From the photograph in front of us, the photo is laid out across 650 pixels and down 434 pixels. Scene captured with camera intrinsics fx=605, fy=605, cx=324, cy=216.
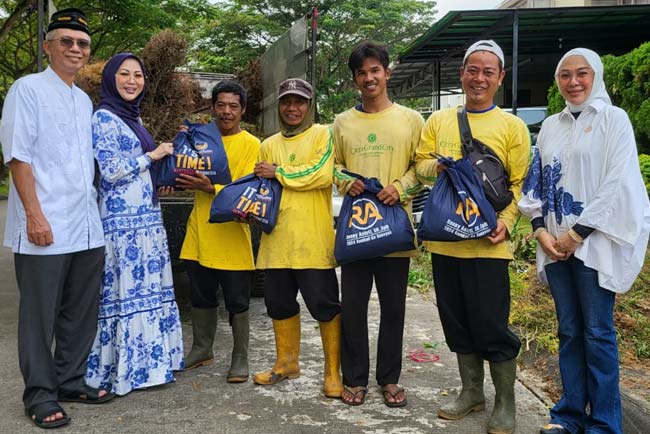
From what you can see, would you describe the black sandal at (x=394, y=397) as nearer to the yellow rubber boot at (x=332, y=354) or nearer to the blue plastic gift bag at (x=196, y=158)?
the yellow rubber boot at (x=332, y=354)

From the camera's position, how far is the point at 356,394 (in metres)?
3.23

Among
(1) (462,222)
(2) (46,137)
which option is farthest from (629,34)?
(2) (46,137)

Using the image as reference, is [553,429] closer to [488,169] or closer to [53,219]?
[488,169]

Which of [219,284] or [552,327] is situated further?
[552,327]

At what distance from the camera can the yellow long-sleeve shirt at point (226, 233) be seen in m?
3.48

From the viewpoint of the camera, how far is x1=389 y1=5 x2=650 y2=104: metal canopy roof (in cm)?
1057

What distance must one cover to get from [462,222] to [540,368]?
158 cm

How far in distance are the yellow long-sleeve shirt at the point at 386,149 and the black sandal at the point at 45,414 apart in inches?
69.8

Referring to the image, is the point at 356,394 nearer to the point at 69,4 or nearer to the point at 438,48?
the point at 438,48

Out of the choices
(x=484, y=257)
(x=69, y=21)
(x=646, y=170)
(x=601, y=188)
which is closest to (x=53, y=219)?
(x=69, y=21)

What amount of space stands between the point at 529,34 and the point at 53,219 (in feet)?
39.0

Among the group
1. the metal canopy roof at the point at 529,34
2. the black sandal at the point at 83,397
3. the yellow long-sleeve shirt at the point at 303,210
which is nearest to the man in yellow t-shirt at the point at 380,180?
the yellow long-sleeve shirt at the point at 303,210

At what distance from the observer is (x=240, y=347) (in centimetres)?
360

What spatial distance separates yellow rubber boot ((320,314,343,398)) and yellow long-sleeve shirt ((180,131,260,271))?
1.90 feet
